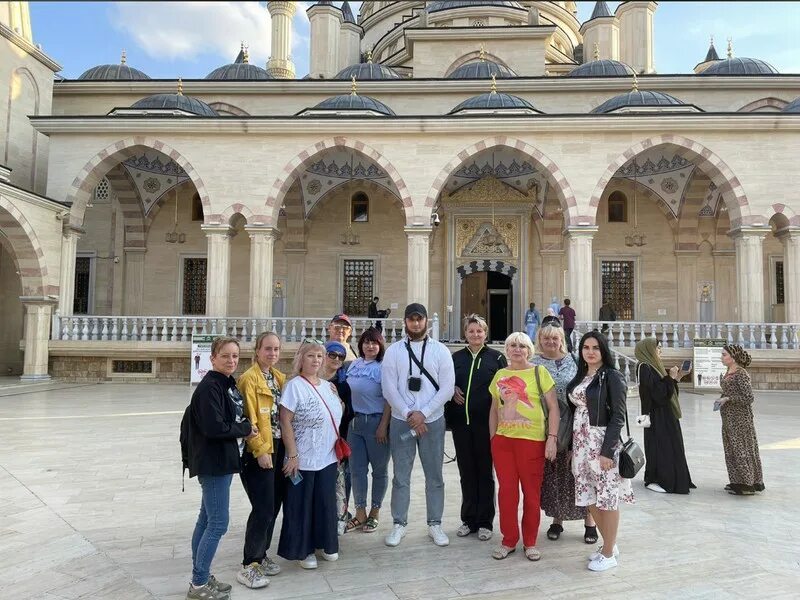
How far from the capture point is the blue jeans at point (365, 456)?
359cm

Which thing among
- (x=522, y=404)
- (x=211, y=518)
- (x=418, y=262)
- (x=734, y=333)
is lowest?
(x=211, y=518)

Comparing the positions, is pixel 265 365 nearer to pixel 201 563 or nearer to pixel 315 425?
pixel 315 425

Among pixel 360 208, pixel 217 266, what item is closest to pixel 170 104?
pixel 217 266

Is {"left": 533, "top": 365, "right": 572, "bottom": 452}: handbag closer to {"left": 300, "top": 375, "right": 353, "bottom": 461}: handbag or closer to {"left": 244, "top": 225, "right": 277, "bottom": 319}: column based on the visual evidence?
{"left": 300, "top": 375, "right": 353, "bottom": 461}: handbag

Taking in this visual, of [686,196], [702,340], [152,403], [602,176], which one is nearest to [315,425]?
[152,403]

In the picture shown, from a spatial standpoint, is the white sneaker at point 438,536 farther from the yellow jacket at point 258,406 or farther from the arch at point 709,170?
the arch at point 709,170

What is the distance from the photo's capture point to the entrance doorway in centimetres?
1648

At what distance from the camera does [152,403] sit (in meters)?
9.51

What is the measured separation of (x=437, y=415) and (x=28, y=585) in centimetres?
243

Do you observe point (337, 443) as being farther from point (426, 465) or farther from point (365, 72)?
point (365, 72)

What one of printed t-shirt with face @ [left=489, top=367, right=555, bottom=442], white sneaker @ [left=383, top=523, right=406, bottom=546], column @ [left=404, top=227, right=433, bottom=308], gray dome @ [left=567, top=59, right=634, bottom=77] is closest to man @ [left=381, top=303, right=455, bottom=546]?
white sneaker @ [left=383, top=523, right=406, bottom=546]

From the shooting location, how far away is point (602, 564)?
119 inches

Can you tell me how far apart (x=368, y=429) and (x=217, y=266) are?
10.4 meters

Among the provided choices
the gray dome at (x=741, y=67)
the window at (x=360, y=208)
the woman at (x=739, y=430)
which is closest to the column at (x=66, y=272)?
the window at (x=360, y=208)
